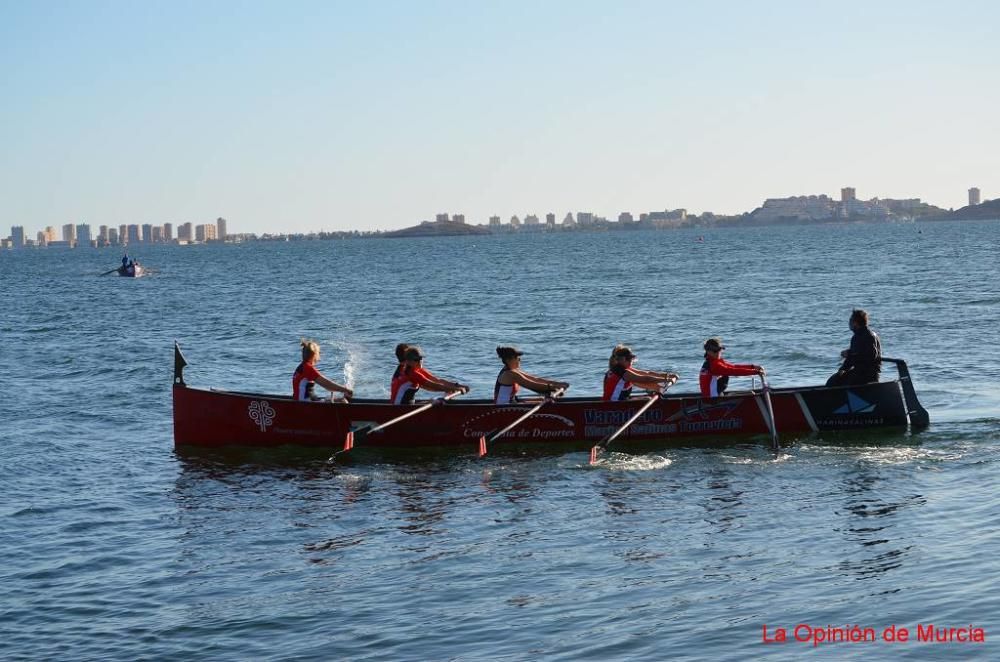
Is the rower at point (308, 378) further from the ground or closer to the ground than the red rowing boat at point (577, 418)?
further from the ground

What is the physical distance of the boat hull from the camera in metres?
19.2

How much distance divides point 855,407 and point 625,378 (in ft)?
12.2

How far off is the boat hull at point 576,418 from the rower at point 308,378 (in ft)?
0.81

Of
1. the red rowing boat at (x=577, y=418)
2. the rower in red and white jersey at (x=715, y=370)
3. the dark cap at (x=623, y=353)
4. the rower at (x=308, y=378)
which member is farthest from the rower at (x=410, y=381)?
the rower in red and white jersey at (x=715, y=370)

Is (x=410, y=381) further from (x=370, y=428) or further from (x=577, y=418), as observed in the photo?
(x=577, y=418)

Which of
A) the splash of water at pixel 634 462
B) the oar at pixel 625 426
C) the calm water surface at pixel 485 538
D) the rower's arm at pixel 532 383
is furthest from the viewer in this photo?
the rower's arm at pixel 532 383

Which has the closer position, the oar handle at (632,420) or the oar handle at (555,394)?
the oar handle at (632,420)

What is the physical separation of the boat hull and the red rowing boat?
0.6 inches

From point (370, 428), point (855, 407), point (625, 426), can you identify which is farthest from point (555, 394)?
point (855, 407)

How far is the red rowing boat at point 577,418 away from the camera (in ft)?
63.1

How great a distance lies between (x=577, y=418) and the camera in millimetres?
19328

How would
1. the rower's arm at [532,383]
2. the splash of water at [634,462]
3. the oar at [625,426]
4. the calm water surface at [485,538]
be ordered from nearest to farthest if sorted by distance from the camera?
the calm water surface at [485,538] → the splash of water at [634,462] → the oar at [625,426] → the rower's arm at [532,383]

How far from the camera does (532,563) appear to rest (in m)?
13.1

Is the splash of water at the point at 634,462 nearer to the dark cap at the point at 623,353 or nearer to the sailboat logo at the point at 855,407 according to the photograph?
the dark cap at the point at 623,353
